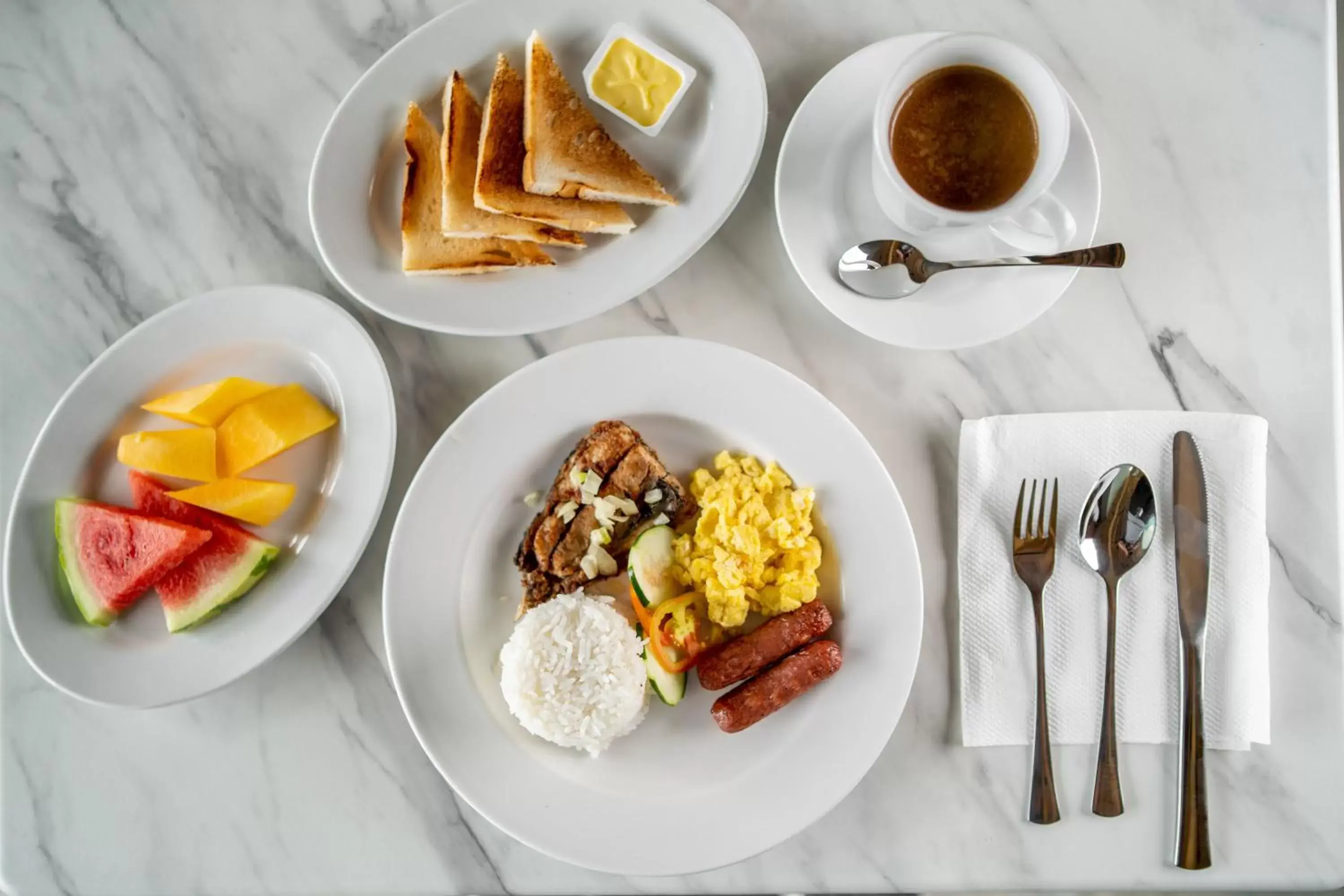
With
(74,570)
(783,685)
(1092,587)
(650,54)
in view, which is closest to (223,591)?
(74,570)

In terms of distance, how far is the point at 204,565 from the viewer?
1713 millimetres

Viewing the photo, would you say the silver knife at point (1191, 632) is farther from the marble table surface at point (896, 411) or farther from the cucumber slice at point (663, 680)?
the cucumber slice at point (663, 680)

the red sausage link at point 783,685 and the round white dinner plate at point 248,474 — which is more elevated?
the round white dinner plate at point 248,474

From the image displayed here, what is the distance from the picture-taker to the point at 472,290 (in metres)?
1.68

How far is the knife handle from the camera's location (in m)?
1.65

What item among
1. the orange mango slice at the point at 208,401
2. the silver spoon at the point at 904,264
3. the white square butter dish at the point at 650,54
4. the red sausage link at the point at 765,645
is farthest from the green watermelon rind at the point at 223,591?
the silver spoon at the point at 904,264

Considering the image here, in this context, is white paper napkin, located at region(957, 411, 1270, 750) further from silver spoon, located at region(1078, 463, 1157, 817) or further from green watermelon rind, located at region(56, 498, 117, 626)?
green watermelon rind, located at region(56, 498, 117, 626)

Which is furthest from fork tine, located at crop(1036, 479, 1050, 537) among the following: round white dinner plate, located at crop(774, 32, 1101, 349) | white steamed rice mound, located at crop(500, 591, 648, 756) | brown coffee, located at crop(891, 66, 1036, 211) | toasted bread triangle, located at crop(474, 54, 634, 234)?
toasted bread triangle, located at crop(474, 54, 634, 234)

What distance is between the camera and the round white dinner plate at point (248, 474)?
67.2 inches

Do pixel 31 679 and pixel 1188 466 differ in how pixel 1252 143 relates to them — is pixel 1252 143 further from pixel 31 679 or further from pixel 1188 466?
pixel 31 679

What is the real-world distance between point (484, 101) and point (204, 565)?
98 cm

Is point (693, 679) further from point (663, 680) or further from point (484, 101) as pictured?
point (484, 101)

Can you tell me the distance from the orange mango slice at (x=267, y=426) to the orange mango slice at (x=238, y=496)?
4 cm

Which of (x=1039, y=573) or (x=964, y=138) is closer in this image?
(x=964, y=138)
